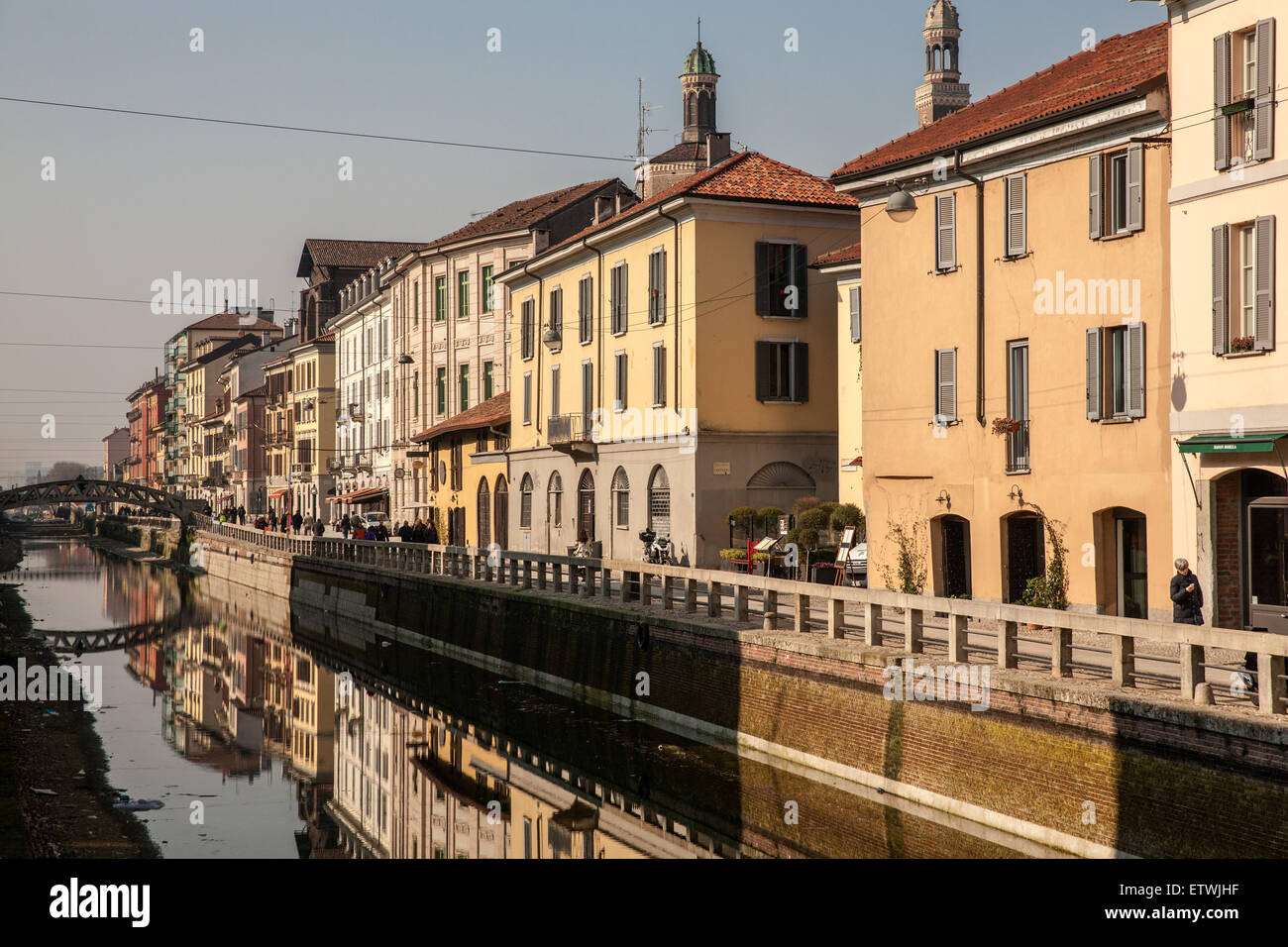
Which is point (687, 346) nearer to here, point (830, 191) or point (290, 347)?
point (830, 191)

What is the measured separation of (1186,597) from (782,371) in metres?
19.6

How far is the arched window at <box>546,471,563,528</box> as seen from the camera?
4328cm

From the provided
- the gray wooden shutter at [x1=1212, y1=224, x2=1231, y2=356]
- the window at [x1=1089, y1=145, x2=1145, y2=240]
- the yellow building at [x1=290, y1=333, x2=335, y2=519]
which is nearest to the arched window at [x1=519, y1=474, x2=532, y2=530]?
the window at [x1=1089, y1=145, x2=1145, y2=240]

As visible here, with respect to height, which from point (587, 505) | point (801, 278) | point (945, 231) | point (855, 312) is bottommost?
point (587, 505)

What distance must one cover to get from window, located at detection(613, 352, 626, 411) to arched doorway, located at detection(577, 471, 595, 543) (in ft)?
8.70

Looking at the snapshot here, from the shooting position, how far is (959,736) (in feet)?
53.0

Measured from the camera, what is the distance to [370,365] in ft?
237

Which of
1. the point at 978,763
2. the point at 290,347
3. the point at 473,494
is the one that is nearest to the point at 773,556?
the point at 978,763

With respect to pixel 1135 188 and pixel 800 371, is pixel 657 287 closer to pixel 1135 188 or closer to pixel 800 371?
pixel 800 371

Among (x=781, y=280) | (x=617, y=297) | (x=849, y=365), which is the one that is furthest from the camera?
(x=617, y=297)

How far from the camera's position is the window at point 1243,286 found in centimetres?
1820

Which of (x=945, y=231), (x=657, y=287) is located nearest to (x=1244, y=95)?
(x=945, y=231)
